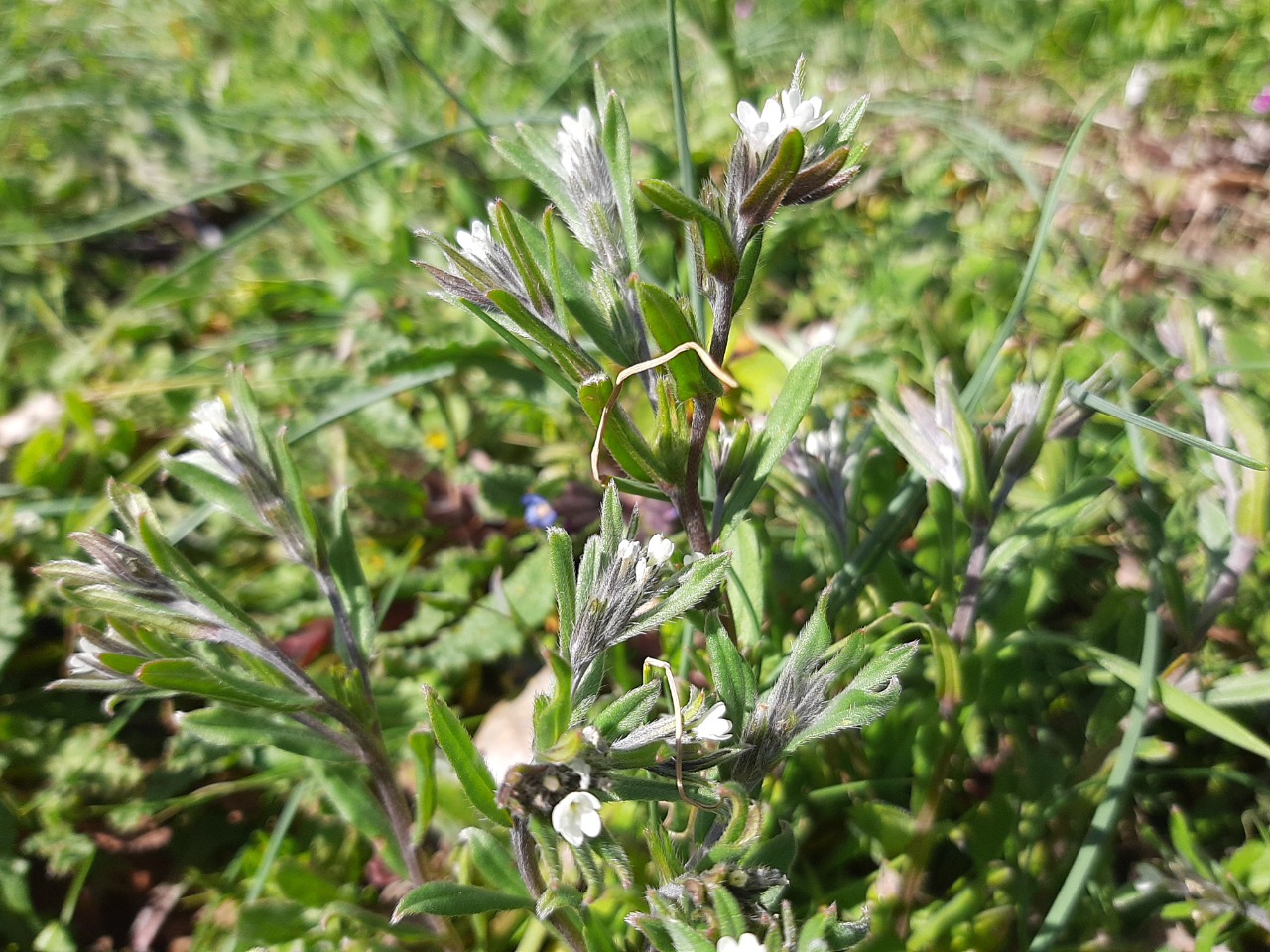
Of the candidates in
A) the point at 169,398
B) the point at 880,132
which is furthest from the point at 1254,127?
the point at 169,398

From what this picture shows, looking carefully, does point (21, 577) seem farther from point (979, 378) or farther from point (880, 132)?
point (880, 132)

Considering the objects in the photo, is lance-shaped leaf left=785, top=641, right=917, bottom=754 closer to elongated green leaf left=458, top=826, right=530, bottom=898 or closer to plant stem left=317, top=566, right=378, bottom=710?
elongated green leaf left=458, top=826, right=530, bottom=898

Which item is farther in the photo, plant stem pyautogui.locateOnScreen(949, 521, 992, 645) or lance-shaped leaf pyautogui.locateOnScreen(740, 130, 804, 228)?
plant stem pyautogui.locateOnScreen(949, 521, 992, 645)

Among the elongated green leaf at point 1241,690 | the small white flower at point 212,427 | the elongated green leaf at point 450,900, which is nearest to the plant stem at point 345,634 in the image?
the small white flower at point 212,427

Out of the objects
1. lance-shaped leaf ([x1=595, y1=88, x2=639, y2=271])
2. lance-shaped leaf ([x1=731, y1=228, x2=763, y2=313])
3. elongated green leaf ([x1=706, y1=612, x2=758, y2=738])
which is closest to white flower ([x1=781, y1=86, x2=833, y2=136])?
lance-shaped leaf ([x1=731, y1=228, x2=763, y2=313])

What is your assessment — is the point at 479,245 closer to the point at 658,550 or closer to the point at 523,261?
the point at 523,261
